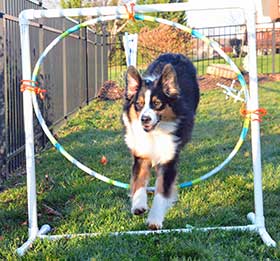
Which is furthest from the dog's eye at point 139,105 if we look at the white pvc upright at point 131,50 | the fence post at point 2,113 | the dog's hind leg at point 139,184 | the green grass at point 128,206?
the white pvc upright at point 131,50

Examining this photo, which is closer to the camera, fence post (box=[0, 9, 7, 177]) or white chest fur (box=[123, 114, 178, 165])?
white chest fur (box=[123, 114, 178, 165])

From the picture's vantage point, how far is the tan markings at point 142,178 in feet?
13.7

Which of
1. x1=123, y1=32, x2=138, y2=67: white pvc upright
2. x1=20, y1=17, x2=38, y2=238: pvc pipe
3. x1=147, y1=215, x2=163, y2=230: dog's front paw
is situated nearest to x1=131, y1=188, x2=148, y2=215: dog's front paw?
x1=147, y1=215, x2=163, y2=230: dog's front paw

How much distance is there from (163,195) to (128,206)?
68cm

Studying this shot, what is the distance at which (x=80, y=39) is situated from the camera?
12750 mm

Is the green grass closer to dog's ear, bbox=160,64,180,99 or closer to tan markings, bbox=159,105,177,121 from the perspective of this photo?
tan markings, bbox=159,105,177,121

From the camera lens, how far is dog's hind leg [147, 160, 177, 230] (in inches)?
152

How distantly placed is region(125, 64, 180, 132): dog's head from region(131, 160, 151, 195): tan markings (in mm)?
459

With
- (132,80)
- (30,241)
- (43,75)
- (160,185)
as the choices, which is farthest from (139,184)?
(43,75)

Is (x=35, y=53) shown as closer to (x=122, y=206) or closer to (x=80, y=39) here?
(x=122, y=206)

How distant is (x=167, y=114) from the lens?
13.4 ft

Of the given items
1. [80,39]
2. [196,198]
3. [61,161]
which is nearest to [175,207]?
[196,198]

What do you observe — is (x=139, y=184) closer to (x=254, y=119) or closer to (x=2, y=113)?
(x=254, y=119)

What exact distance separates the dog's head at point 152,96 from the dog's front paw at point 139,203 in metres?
0.59
